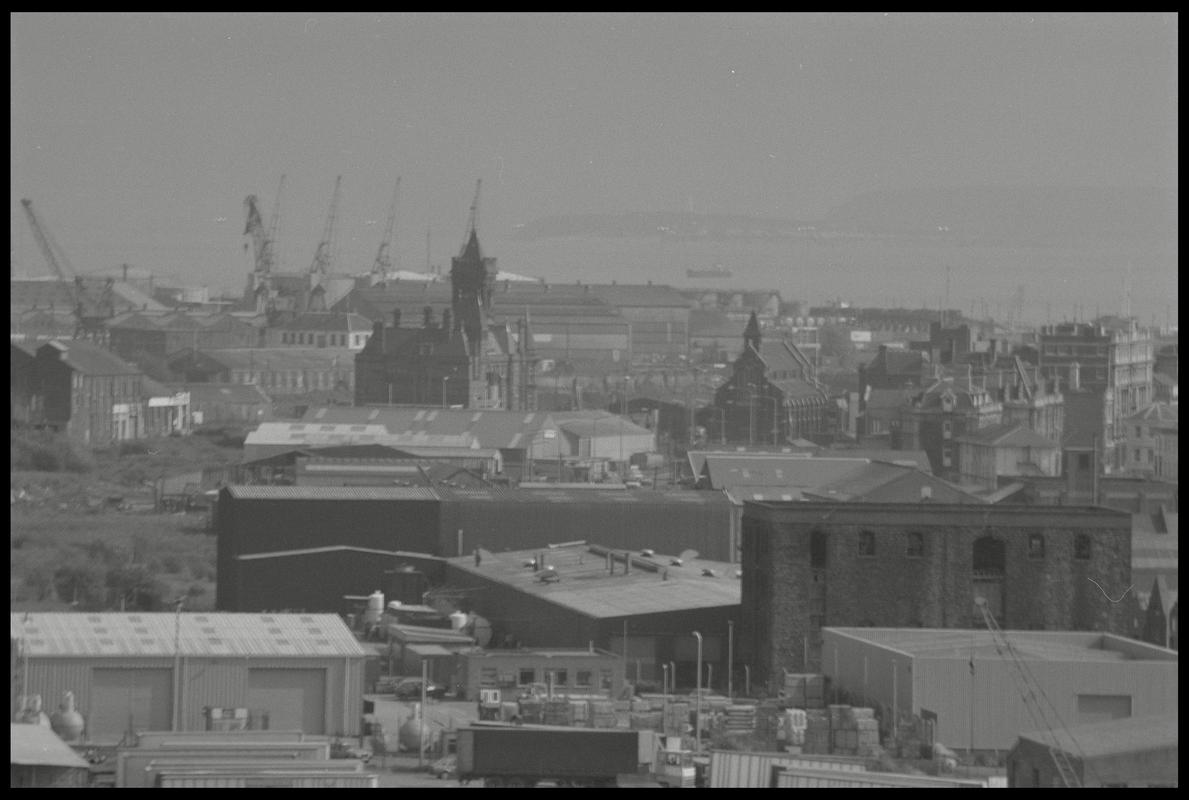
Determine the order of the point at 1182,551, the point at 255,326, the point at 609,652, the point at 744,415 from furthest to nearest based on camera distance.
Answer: the point at 255,326, the point at 744,415, the point at 609,652, the point at 1182,551

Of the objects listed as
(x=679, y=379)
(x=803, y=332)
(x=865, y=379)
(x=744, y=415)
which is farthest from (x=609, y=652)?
(x=803, y=332)

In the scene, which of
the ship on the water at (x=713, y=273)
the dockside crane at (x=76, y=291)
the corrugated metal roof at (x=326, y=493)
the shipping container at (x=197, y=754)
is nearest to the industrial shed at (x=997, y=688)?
the shipping container at (x=197, y=754)

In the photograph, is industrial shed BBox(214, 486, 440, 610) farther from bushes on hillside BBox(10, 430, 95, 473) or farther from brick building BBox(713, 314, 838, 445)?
brick building BBox(713, 314, 838, 445)

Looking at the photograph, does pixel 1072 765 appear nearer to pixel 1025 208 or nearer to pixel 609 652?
pixel 609 652

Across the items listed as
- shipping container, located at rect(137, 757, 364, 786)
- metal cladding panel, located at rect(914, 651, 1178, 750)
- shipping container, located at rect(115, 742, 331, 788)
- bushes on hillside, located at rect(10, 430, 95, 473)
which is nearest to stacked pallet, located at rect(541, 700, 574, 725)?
metal cladding panel, located at rect(914, 651, 1178, 750)

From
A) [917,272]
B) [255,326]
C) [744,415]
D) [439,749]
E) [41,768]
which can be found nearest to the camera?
[41,768]

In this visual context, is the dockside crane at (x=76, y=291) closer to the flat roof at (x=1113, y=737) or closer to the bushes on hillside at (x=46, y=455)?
the bushes on hillside at (x=46, y=455)
